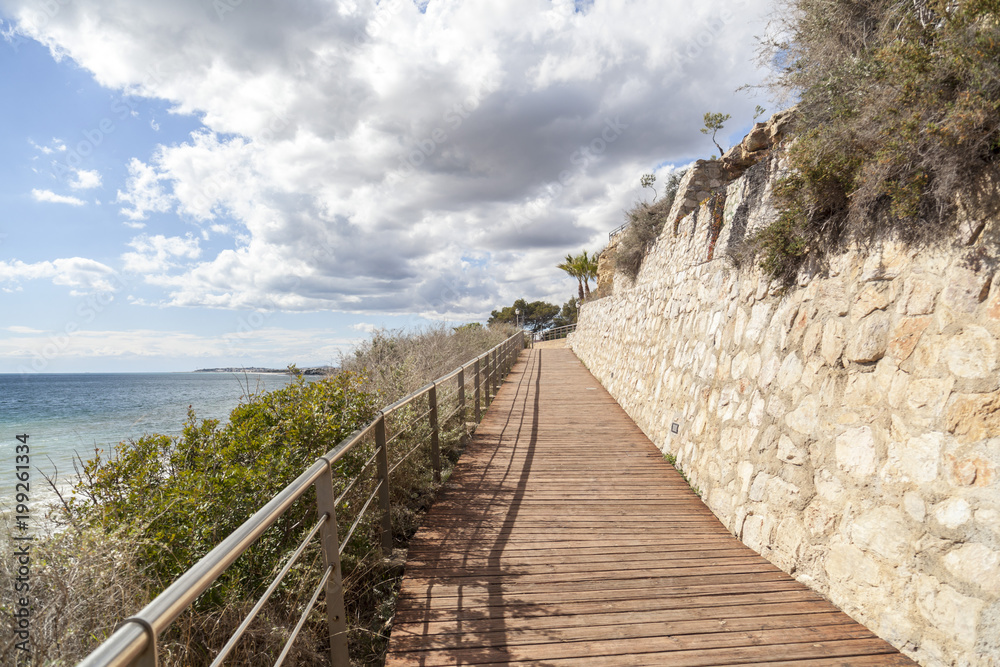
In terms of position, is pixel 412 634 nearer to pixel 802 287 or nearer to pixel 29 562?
pixel 29 562

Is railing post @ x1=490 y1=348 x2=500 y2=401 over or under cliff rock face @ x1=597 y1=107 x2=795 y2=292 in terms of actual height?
under

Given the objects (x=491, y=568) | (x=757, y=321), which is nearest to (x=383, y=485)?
(x=491, y=568)

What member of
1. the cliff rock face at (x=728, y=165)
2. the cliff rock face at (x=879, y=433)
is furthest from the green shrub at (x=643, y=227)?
the cliff rock face at (x=879, y=433)

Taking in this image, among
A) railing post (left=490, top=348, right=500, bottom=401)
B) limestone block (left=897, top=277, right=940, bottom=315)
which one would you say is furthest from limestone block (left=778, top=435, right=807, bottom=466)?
railing post (left=490, top=348, right=500, bottom=401)

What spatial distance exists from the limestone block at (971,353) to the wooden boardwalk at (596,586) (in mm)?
1459

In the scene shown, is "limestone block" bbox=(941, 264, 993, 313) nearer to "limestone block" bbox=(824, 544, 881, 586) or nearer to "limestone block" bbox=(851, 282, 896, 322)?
"limestone block" bbox=(851, 282, 896, 322)

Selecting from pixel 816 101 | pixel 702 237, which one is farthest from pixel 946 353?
pixel 702 237

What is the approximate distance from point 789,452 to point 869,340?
3.21 feet

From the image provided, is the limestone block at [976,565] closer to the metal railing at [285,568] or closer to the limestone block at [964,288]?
the limestone block at [964,288]

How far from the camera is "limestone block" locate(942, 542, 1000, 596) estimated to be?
6.95ft

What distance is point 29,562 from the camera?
2.05 m

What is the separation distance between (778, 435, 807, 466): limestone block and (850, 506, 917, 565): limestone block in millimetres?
593

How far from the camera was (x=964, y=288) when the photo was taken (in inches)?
96.7

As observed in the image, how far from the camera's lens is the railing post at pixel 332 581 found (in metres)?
2.21
